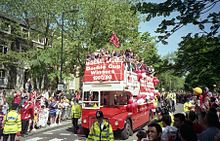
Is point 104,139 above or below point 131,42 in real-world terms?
below

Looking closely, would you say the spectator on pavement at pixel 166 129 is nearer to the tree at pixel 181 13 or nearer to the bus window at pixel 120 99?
the tree at pixel 181 13

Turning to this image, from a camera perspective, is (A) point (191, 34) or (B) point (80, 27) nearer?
(A) point (191, 34)

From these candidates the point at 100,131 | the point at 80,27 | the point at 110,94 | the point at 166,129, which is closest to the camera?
the point at 166,129

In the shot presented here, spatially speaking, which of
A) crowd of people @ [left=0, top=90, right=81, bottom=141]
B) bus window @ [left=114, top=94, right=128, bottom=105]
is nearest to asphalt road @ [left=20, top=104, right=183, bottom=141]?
crowd of people @ [left=0, top=90, right=81, bottom=141]

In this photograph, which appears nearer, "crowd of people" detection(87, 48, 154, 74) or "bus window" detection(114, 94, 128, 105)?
"bus window" detection(114, 94, 128, 105)

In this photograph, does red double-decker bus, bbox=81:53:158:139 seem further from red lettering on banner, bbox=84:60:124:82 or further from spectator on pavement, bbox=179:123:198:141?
spectator on pavement, bbox=179:123:198:141

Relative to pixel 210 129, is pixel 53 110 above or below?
above

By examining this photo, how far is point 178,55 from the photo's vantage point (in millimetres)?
6348

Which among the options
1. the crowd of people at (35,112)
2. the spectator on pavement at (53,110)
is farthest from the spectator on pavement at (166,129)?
Answer: the spectator on pavement at (53,110)

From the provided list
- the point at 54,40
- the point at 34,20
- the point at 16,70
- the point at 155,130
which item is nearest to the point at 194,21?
the point at 155,130

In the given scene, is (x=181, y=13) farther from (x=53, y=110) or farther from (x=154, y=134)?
(x=53, y=110)

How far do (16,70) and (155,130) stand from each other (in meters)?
40.4

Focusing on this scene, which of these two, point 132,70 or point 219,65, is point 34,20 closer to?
point 132,70

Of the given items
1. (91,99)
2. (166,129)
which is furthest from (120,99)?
(166,129)
